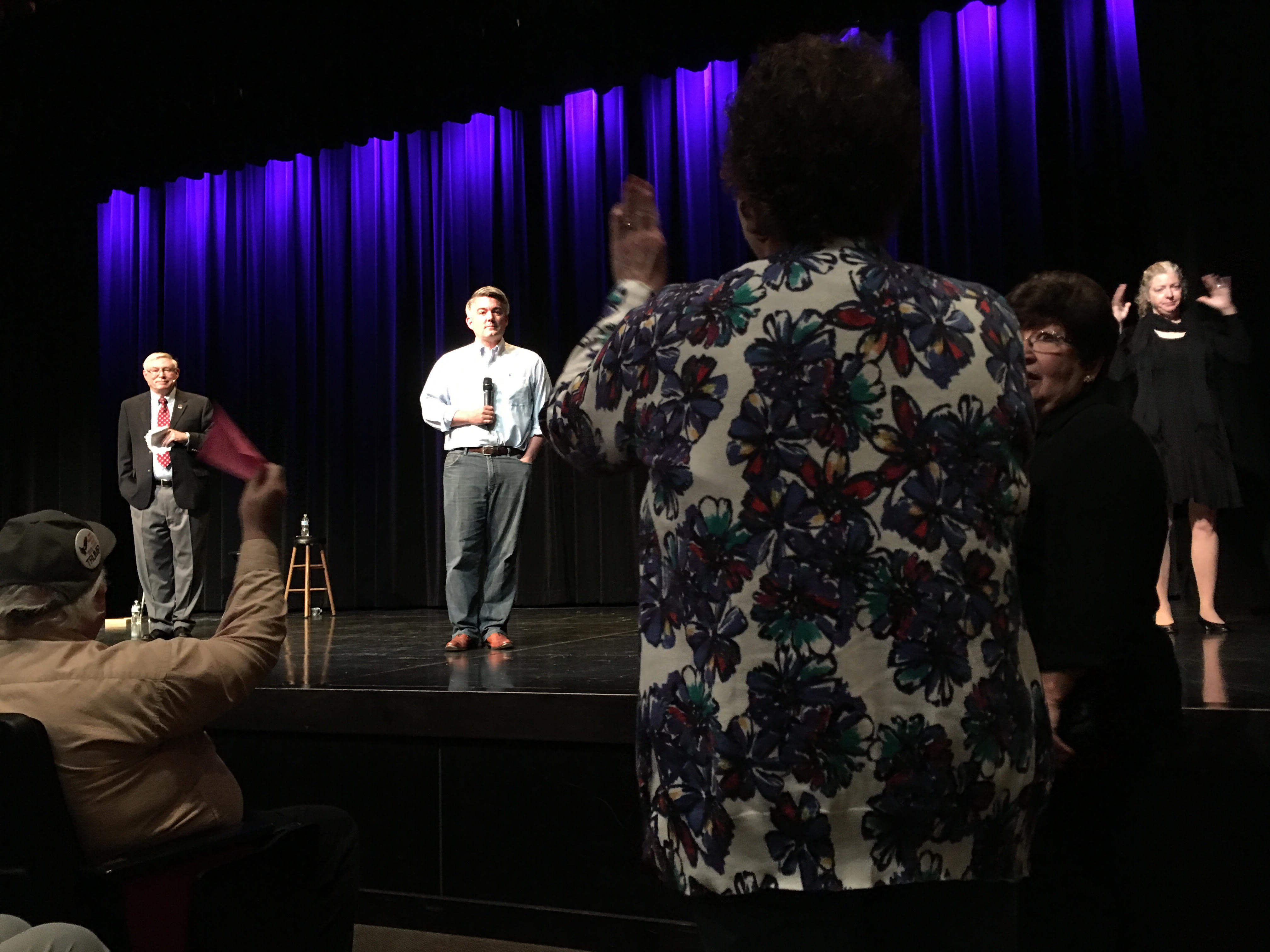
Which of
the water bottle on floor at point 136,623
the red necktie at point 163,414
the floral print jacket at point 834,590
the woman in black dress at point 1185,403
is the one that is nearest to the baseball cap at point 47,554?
the floral print jacket at point 834,590

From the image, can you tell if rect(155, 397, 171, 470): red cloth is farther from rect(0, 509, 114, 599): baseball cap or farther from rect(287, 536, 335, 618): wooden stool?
rect(0, 509, 114, 599): baseball cap

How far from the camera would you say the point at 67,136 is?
725 centimetres

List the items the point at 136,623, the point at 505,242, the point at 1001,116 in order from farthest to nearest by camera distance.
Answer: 1. the point at 505,242
2. the point at 136,623
3. the point at 1001,116

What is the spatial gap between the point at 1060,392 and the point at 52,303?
8.53m

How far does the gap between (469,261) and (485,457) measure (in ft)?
11.7

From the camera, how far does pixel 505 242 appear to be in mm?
7562

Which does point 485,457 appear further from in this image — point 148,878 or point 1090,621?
point 1090,621

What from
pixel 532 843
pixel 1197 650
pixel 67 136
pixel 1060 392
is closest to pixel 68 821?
pixel 532 843

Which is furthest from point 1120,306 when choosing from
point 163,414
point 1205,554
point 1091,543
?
point 163,414

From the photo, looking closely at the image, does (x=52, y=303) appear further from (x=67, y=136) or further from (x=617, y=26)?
(x=617, y=26)

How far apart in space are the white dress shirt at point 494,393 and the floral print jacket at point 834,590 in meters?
3.53

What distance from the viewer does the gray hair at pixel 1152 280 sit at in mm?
4531

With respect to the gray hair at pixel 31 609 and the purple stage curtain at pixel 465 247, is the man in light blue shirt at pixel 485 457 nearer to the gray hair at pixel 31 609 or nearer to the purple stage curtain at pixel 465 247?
the purple stage curtain at pixel 465 247

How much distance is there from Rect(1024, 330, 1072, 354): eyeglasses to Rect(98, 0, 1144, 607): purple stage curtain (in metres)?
4.64
